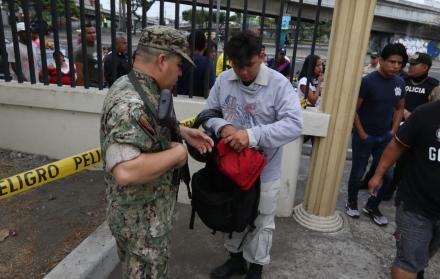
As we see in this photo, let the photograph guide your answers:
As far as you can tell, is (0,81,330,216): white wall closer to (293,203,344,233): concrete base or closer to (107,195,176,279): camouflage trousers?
(293,203,344,233): concrete base

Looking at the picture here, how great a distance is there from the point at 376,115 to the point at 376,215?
1.07m

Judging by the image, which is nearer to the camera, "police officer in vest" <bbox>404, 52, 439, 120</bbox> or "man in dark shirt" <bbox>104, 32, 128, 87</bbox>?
"police officer in vest" <bbox>404, 52, 439, 120</bbox>

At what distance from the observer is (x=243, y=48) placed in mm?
2119

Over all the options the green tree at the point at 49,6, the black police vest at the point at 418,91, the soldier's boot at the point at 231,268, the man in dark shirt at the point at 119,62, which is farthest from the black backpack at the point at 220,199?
the black police vest at the point at 418,91

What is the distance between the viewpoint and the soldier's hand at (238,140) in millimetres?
2096

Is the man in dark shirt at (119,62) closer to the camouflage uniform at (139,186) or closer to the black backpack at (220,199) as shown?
the black backpack at (220,199)

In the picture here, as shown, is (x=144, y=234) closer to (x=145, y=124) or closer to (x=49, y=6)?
(x=145, y=124)

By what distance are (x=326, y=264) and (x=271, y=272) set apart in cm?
50

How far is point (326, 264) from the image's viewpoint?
10.0 feet

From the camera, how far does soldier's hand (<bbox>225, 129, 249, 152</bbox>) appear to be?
2096 millimetres

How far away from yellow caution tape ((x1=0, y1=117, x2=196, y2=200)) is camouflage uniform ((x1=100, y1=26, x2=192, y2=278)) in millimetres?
472

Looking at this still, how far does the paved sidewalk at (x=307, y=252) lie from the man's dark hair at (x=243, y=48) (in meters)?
1.59

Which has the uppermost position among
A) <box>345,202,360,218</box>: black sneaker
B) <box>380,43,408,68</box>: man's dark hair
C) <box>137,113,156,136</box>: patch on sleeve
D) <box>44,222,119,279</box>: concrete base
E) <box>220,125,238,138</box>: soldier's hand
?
<box>380,43,408,68</box>: man's dark hair

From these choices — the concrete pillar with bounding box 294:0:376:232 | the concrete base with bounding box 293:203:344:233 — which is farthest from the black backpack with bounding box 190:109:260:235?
the concrete base with bounding box 293:203:344:233
